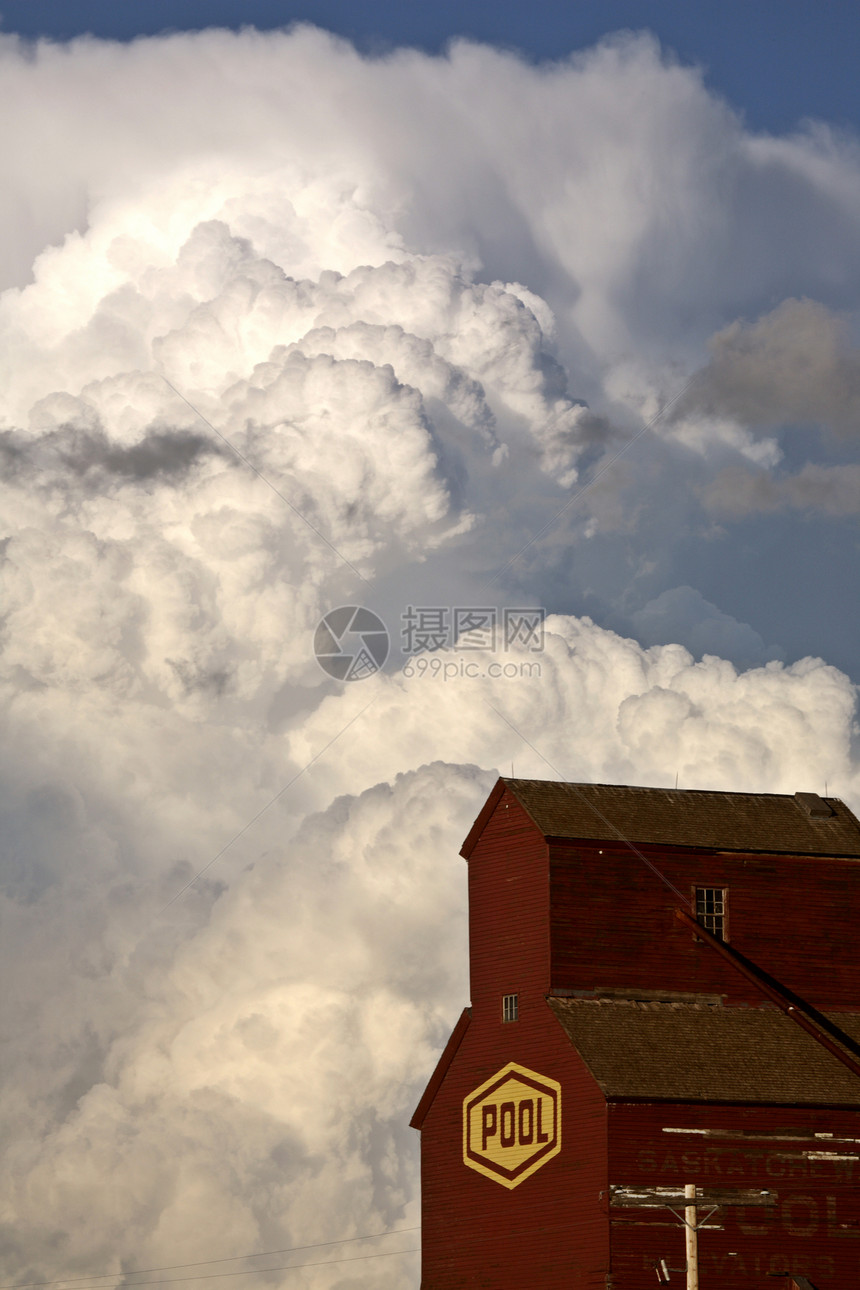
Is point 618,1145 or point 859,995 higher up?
point 859,995

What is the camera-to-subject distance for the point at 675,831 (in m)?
69.1

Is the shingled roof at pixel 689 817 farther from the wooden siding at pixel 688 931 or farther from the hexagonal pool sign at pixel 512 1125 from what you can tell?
the hexagonal pool sign at pixel 512 1125

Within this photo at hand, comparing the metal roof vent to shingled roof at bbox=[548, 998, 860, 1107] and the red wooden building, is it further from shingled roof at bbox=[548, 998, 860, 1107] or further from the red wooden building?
shingled roof at bbox=[548, 998, 860, 1107]

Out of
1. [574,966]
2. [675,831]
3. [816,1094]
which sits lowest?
[816,1094]

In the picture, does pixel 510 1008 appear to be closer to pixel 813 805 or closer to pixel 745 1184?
pixel 745 1184

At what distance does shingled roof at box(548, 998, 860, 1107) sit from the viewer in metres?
60.8

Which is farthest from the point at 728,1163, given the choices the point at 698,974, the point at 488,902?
the point at 488,902

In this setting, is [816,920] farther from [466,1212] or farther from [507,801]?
[466,1212]

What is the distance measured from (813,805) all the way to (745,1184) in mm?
16523

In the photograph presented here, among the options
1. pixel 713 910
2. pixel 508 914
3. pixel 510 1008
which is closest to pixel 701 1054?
pixel 510 1008

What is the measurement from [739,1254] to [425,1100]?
12.9 metres

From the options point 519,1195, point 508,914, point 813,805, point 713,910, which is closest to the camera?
point 519,1195

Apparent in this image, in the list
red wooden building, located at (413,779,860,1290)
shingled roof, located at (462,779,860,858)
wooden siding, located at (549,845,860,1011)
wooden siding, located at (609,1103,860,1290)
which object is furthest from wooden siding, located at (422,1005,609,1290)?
shingled roof, located at (462,779,860,858)

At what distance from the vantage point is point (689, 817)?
70062 mm
